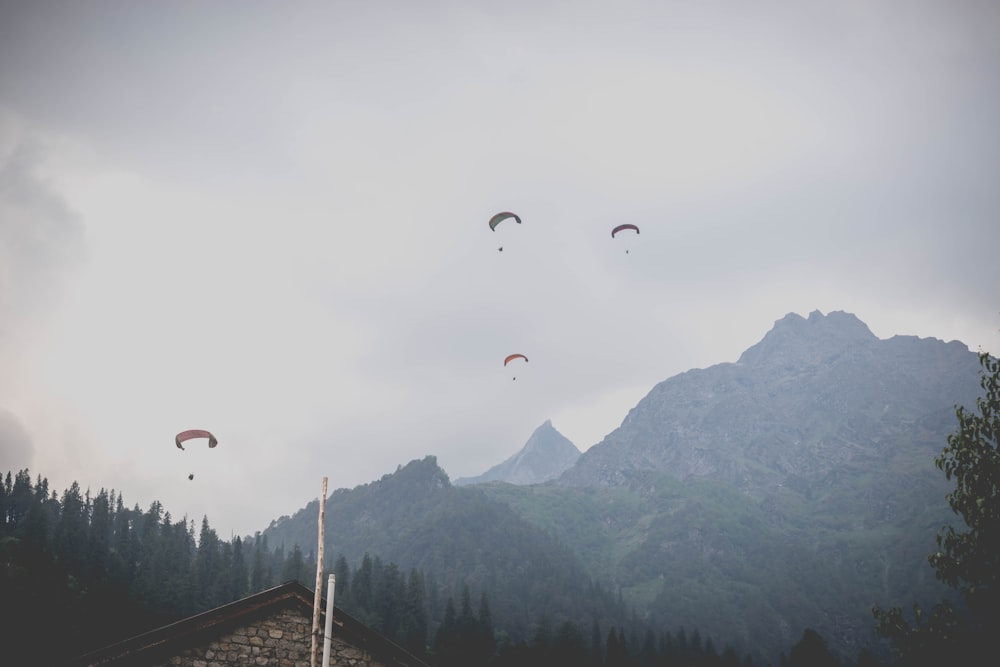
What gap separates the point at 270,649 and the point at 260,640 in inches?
15.3

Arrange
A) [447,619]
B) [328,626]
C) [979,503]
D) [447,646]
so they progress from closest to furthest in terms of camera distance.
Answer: [328,626] → [979,503] → [447,646] → [447,619]

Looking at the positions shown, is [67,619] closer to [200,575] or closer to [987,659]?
[200,575]

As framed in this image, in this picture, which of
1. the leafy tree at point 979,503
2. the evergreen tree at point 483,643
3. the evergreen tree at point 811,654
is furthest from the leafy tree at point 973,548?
the evergreen tree at point 483,643

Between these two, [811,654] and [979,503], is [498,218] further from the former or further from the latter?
[811,654]

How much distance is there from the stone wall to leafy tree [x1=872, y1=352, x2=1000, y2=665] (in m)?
15.7

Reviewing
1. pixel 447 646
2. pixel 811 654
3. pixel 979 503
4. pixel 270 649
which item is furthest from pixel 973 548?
pixel 447 646

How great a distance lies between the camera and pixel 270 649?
69.8 ft

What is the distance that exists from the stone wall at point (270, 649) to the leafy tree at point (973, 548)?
617 inches

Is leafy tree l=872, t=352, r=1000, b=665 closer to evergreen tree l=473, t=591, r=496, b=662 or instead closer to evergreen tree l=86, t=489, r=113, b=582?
evergreen tree l=473, t=591, r=496, b=662

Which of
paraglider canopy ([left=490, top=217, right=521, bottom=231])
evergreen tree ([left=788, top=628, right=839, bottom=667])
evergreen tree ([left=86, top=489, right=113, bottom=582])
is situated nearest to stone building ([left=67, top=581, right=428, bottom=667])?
paraglider canopy ([left=490, top=217, right=521, bottom=231])

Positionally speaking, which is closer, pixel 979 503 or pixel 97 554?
pixel 979 503

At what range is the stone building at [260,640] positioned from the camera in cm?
2045

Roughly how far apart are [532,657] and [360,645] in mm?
160677

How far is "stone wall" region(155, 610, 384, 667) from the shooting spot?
68.2ft
